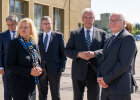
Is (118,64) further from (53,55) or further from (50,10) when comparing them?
(50,10)

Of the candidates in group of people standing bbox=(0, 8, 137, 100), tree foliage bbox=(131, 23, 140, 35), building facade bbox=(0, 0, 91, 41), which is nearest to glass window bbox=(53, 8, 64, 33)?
building facade bbox=(0, 0, 91, 41)

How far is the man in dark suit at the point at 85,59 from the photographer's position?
164 inches

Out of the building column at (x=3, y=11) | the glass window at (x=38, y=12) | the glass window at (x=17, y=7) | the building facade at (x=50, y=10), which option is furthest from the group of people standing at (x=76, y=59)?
the glass window at (x=38, y=12)

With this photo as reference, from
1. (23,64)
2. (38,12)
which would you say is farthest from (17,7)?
(23,64)

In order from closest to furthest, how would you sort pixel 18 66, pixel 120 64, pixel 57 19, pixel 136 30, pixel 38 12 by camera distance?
pixel 120 64 < pixel 18 66 < pixel 38 12 < pixel 57 19 < pixel 136 30

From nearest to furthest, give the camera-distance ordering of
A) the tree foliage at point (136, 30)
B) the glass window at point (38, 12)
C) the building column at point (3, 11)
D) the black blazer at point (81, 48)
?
the black blazer at point (81, 48) → the building column at point (3, 11) → the glass window at point (38, 12) → the tree foliage at point (136, 30)

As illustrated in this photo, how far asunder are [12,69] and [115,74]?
1.59 metres

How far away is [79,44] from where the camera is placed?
13.9 ft

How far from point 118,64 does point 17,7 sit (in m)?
17.2

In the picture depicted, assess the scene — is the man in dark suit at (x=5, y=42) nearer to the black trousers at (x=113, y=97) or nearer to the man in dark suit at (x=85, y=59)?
the man in dark suit at (x=85, y=59)

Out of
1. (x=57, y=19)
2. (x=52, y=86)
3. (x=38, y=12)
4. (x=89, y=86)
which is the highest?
(x=38, y=12)

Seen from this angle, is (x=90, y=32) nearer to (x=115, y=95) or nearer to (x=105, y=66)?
(x=105, y=66)

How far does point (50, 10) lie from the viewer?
882 inches

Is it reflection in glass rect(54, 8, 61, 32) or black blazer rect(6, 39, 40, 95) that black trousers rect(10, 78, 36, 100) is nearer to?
black blazer rect(6, 39, 40, 95)
